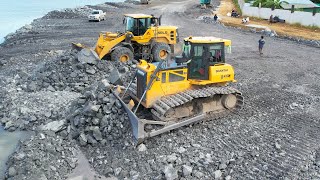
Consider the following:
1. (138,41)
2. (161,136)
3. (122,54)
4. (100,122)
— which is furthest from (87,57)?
(161,136)

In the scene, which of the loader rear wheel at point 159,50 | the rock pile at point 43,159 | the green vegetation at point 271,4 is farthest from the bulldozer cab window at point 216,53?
the green vegetation at point 271,4

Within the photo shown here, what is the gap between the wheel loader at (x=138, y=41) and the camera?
50.0 ft

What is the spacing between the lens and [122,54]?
15195 mm

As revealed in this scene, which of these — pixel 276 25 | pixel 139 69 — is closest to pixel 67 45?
pixel 139 69

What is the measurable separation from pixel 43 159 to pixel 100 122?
1.71m

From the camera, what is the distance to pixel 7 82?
1470 cm

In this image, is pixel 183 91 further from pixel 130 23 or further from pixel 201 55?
pixel 130 23

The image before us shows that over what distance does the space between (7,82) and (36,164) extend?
709 cm

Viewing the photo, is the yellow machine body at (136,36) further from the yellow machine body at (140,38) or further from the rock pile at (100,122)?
the rock pile at (100,122)

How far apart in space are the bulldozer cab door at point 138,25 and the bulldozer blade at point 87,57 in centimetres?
227

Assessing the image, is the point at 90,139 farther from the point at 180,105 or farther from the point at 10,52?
the point at 10,52

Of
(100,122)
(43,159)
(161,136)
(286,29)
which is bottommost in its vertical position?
(43,159)

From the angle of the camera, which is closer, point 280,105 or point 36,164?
point 36,164

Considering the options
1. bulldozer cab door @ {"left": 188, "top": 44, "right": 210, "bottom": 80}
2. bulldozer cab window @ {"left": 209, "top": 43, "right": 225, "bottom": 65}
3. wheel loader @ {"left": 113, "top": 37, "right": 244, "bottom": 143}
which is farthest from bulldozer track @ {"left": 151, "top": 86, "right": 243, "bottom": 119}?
bulldozer cab window @ {"left": 209, "top": 43, "right": 225, "bottom": 65}
